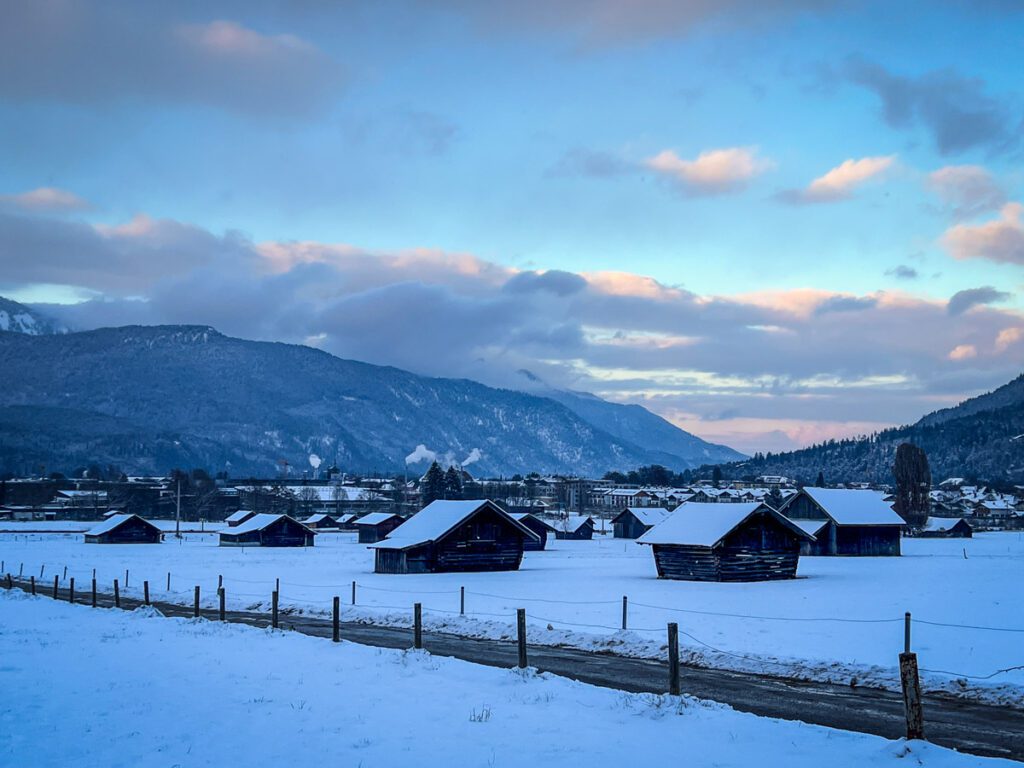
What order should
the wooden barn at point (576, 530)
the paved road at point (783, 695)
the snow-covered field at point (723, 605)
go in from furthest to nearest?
the wooden barn at point (576, 530) → the snow-covered field at point (723, 605) → the paved road at point (783, 695)

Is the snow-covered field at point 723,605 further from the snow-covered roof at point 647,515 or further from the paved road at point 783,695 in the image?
the snow-covered roof at point 647,515

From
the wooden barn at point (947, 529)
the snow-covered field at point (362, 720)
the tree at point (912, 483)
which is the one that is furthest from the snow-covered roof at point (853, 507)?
the snow-covered field at point (362, 720)

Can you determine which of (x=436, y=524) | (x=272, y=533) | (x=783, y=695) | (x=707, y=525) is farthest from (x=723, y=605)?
(x=272, y=533)

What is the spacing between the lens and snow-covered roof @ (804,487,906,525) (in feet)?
270

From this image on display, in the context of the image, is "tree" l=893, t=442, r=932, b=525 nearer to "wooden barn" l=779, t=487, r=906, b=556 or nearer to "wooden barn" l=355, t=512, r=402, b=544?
"wooden barn" l=779, t=487, r=906, b=556

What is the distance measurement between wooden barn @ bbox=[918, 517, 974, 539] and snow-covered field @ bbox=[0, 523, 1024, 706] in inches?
2432

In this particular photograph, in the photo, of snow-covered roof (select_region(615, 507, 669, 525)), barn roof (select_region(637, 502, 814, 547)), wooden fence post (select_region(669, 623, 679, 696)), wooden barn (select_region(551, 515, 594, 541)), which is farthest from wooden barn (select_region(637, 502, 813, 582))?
wooden barn (select_region(551, 515, 594, 541))

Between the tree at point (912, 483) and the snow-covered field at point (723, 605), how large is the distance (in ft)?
230

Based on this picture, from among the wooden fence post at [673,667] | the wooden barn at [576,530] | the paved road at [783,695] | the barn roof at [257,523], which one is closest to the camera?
the paved road at [783,695]

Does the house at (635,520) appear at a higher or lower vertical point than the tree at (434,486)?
lower

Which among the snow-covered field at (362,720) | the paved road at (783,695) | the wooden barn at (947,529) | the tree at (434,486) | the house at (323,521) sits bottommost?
the wooden barn at (947,529)

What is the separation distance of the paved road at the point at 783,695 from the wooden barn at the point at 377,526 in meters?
89.6

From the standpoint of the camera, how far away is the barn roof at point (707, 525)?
177ft

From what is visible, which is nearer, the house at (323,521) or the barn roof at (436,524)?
the barn roof at (436,524)
